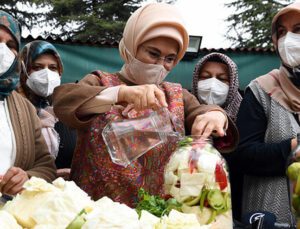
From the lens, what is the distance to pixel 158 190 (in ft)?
4.22

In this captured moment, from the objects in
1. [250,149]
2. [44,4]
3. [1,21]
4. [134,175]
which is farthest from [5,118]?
[44,4]

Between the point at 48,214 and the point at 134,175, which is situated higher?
the point at 48,214

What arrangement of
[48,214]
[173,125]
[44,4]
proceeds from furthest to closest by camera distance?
[44,4]
[173,125]
[48,214]

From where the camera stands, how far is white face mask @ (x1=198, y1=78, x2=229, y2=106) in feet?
7.61

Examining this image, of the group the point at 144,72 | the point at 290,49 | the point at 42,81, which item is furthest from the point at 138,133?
the point at 42,81

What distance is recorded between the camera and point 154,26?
4.39ft

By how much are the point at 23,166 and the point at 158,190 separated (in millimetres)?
552

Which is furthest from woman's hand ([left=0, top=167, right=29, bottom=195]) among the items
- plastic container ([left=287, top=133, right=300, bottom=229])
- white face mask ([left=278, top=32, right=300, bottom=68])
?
white face mask ([left=278, top=32, right=300, bottom=68])

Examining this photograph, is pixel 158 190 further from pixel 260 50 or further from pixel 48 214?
pixel 260 50

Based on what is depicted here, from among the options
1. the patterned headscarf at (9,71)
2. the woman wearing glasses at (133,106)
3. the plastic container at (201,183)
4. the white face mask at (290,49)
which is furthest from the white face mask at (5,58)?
the white face mask at (290,49)

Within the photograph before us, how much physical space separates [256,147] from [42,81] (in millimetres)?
1331

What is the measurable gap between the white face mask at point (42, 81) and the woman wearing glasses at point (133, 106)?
1.10 m

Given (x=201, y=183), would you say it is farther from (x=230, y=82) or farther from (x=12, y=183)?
(x=230, y=82)

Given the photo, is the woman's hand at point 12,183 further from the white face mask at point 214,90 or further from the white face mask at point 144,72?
the white face mask at point 214,90
